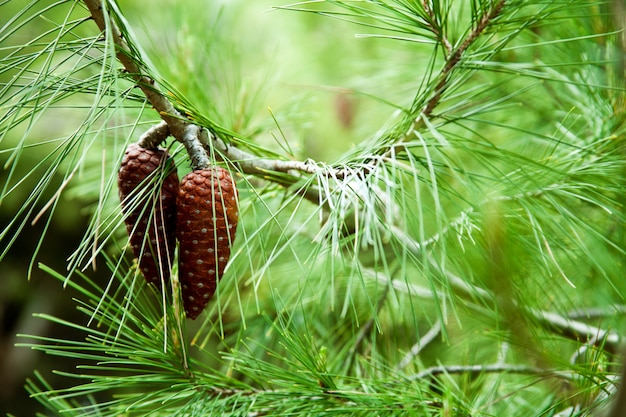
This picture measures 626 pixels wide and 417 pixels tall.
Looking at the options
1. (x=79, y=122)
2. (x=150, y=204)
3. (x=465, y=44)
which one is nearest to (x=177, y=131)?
(x=150, y=204)

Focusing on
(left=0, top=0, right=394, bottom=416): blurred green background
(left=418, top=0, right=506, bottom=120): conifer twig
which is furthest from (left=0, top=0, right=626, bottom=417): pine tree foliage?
(left=0, top=0, right=394, bottom=416): blurred green background

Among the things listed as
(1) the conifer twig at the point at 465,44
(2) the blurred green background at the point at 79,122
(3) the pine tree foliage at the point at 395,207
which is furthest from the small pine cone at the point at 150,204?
(2) the blurred green background at the point at 79,122

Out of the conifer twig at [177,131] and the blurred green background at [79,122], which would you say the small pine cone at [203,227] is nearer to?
the conifer twig at [177,131]

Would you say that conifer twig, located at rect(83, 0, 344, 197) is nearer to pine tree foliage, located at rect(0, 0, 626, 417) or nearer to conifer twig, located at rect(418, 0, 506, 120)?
pine tree foliage, located at rect(0, 0, 626, 417)

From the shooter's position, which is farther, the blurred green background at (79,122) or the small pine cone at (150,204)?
the blurred green background at (79,122)

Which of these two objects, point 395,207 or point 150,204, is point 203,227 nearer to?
point 150,204
